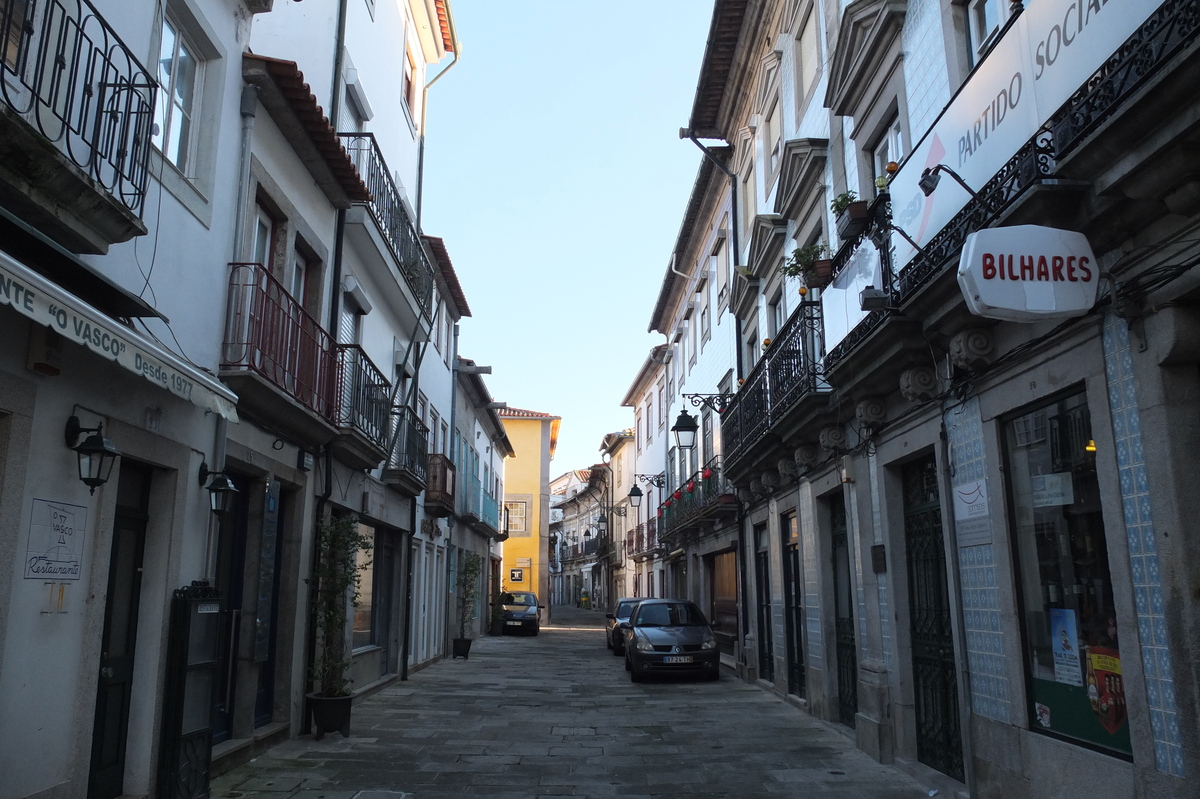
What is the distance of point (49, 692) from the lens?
5.23m

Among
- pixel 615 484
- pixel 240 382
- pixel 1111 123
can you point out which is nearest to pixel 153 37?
pixel 240 382

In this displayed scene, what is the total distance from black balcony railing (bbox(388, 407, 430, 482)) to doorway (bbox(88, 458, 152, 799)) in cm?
665

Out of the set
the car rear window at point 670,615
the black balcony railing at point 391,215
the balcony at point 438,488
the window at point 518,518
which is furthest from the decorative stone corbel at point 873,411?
the window at point 518,518

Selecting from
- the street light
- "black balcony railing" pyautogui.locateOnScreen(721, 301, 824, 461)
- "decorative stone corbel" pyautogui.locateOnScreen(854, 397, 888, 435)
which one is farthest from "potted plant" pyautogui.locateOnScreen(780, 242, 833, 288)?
the street light

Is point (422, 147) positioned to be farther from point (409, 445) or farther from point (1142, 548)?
point (1142, 548)

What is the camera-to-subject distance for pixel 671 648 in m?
15.9

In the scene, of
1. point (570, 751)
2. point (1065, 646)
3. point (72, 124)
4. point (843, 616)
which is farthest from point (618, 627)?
point (72, 124)

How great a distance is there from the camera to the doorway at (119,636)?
6035 millimetres

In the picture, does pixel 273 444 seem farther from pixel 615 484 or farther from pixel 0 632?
pixel 615 484

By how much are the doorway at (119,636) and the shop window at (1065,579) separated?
631cm

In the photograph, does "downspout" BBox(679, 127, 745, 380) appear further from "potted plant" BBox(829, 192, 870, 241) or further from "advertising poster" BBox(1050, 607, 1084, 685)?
"advertising poster" BBox(1050, 607, 1084, 685)

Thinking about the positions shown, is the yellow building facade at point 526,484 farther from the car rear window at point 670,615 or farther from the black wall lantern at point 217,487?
the black wall lantern at point 217,487

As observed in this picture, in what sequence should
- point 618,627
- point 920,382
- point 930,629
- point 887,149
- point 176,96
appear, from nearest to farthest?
point 176,96 → point 920,382 → point 930,629 → point 887,149 → point 618,627

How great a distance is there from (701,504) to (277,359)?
13.6 m
